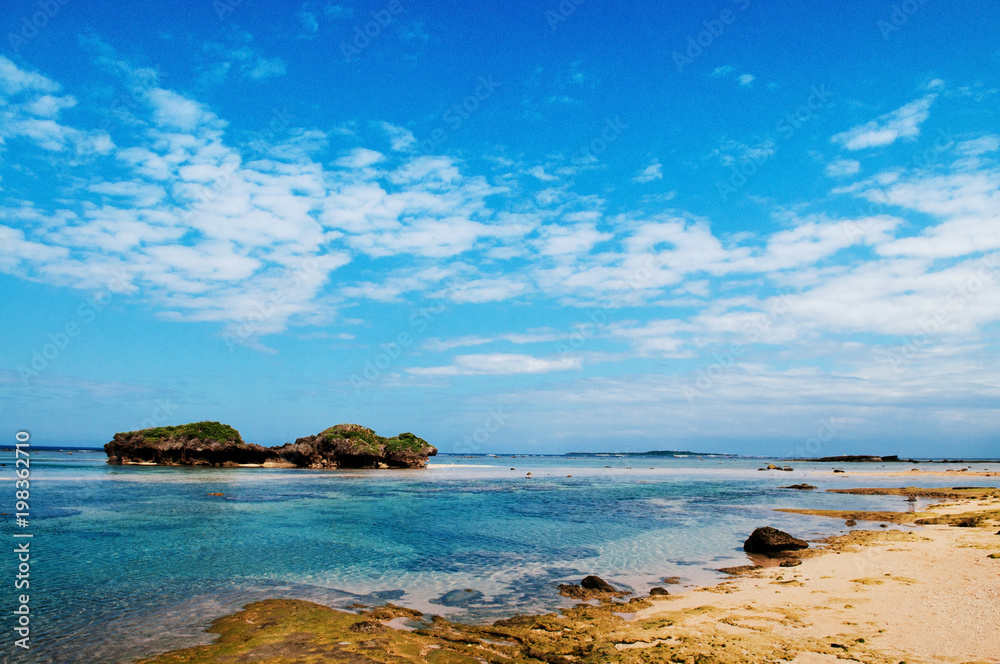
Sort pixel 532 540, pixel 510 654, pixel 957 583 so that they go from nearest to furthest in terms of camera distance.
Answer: pixel 510 654 → pixel 957 583 → pixel 532 540

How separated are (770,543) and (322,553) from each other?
19.2 m

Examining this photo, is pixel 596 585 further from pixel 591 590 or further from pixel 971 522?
pixel 971 522

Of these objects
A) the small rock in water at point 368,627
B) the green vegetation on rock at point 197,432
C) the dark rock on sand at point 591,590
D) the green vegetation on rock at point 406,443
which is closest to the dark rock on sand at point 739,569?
the dark rock on sand at point 591,590

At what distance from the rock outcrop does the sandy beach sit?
3392 inches

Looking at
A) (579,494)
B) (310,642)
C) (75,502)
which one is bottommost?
(579,494)

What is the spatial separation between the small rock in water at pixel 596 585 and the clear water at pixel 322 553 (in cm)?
92

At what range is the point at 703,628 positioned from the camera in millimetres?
11531

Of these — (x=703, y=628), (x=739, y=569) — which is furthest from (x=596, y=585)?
(x=739, y=569)

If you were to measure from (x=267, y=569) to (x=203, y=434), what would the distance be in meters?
82.9

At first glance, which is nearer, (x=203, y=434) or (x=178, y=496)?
(x=178, y=496)

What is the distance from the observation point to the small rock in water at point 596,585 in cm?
1580

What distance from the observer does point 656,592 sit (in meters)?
15.4

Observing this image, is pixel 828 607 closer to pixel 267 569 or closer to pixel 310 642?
pixel 310 642

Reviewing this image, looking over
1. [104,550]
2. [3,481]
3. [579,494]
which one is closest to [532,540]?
[104,550]
